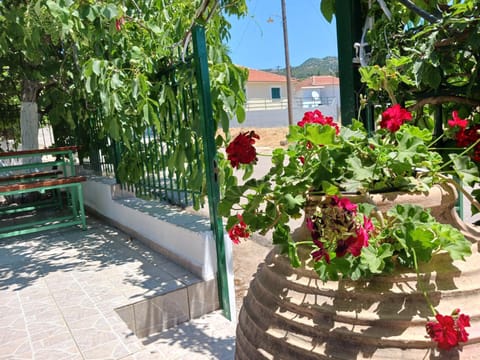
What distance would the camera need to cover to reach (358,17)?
4.62 ft

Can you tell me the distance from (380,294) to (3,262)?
3.64 metres

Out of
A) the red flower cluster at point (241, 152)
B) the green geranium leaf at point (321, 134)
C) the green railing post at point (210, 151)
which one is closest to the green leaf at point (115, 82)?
the green railing post at point (210, 151)

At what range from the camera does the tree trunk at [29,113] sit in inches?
223

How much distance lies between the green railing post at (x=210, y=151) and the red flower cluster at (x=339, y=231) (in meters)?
1.94

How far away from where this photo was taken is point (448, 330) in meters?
0.64

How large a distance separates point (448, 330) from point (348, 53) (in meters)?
1.02

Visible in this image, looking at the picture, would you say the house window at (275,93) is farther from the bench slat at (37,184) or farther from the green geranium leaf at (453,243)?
the green geranium leaf at (453,243)

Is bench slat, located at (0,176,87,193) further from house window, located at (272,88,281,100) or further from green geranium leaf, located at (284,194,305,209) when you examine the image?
house window, located at (272,88,281,100)

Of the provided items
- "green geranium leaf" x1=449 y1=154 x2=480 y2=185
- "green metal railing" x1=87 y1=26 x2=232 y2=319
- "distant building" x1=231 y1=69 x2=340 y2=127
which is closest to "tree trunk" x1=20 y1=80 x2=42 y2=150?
"green metal railing" x1=87 y1=26 x2=232 y2=319

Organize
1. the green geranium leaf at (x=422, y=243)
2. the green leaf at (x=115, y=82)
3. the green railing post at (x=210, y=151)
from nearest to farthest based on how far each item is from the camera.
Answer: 1. the green geranium leaf at (x=422, y=243)
2. the green railing post at (x=210, y=151)
3. the green leaf at (x=115, y=82)

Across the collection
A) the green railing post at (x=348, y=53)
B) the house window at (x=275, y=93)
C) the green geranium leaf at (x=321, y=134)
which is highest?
the house window at (x=275, y=93)

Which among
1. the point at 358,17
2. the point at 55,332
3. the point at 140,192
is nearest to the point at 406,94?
the point at 358,17

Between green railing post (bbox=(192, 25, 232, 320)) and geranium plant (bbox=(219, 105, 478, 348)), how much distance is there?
1.66 metres

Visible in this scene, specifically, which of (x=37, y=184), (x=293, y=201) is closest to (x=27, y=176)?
(x=37, y=184)
